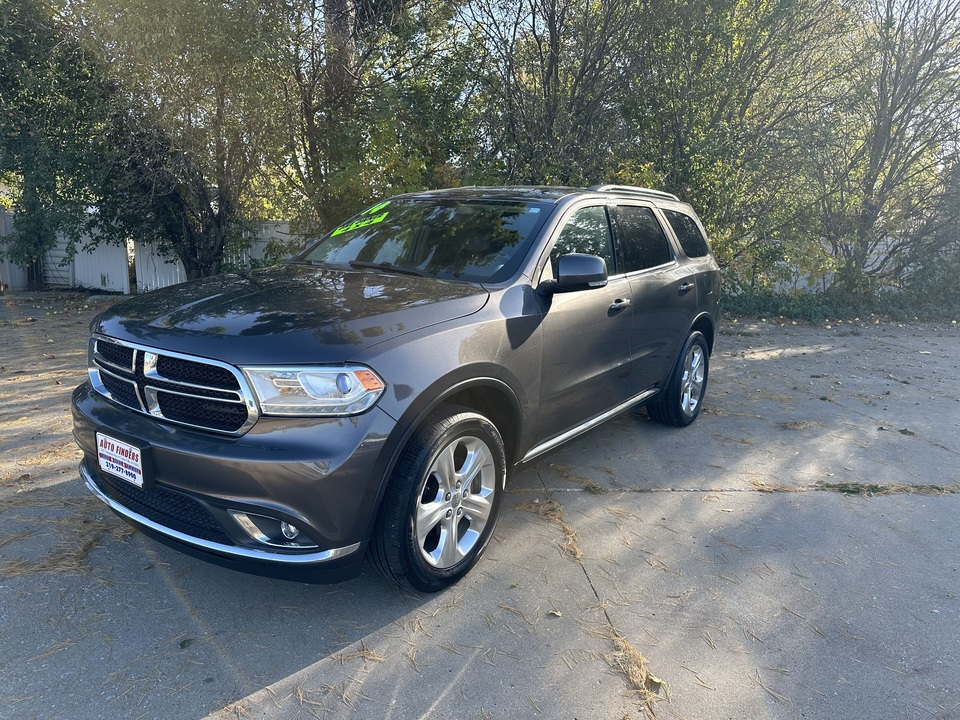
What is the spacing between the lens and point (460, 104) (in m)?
10.5

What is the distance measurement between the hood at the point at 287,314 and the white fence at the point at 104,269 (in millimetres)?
9831

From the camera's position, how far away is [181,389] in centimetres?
272

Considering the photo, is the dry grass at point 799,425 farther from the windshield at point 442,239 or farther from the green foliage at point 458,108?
the green foliage at point 458,108

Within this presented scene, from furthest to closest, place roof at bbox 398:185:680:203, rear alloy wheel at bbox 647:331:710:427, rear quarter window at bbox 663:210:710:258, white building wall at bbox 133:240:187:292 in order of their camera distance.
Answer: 1. white building wall at bbox 133:240:187:292
2. rear quarter window at bbox 663:210:710:258
3. rear alloy wheel at bbox 647:331:710:427
4. roof at bbox 398:185:680:203

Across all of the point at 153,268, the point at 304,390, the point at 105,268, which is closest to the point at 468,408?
the point at 304,390

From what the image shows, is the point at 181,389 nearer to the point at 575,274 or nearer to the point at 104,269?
the point at 575,274

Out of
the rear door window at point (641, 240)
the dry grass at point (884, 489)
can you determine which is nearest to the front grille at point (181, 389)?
the rear door window at point (641, 240)

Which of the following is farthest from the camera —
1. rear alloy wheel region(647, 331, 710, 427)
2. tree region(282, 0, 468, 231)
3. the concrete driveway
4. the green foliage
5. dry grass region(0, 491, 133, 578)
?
tree region(282, 0, 468, 231)

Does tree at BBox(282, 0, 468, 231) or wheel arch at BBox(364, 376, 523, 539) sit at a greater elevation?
tree at BBox(282, 0, 468, 231)

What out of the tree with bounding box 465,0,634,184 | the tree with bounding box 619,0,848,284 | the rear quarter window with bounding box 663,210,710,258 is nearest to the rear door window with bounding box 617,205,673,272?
the rear quarter window with bounding box 663,210,710,258

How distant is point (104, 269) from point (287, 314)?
12.9 meters

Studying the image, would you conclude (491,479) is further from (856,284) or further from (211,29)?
(856,284)

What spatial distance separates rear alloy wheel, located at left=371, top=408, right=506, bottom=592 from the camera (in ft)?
9.19

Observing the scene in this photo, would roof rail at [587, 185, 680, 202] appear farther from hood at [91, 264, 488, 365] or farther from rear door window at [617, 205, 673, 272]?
hood at [91, 264, 488, 365]
